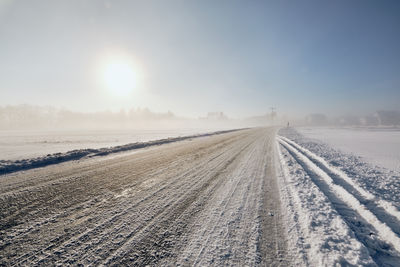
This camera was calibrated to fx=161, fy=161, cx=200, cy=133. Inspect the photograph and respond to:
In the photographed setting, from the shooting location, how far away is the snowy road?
6.91 ft

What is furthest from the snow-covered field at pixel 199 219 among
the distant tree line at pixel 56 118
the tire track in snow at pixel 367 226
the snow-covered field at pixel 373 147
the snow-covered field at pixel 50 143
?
the distant tree line at pixel 56 118

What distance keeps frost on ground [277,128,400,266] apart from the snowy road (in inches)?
12.0

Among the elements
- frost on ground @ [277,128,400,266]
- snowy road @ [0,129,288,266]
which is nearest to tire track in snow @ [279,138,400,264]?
frost on ground @ [277,128,400,266]

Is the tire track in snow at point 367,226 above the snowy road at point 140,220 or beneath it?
beneath

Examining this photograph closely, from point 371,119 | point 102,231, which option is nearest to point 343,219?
point 102,231

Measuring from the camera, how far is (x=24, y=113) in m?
90.5

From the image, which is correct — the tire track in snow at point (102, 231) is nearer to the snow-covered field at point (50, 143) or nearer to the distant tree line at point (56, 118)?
the snow-covered field at point (50, 143)

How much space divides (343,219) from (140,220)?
3.66m

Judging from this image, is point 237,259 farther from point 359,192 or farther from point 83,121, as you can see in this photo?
point 83,121

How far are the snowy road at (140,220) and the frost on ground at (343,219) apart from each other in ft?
1.00

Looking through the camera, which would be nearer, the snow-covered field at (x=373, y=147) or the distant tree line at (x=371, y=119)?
the snow-covered field at (x=373, y=147)

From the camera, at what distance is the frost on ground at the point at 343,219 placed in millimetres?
2129

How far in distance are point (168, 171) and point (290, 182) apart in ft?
13.0

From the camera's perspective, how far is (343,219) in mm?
2898
